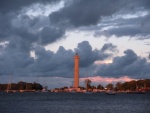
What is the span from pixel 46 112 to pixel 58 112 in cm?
282

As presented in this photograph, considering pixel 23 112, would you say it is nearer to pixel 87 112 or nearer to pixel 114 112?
pixel 87 112

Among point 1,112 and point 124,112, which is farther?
point 124,112

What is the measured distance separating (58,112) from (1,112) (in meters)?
12.8

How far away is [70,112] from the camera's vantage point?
8369 cm

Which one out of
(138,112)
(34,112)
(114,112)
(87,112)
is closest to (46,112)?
(34,112)

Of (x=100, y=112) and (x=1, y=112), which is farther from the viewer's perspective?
(x=100, y=112)

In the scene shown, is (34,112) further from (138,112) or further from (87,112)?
(138,112)

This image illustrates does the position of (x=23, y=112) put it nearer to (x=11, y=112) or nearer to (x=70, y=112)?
(x=11, y=112)

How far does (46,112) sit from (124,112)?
1780cm

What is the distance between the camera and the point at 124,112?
8531 cm

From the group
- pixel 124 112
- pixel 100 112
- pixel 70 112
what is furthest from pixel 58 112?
pixel 124 112

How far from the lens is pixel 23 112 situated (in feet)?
273

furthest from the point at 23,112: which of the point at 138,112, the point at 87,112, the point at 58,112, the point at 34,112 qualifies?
the point at 138,112

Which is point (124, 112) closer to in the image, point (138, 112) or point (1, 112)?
point (138, 112)
